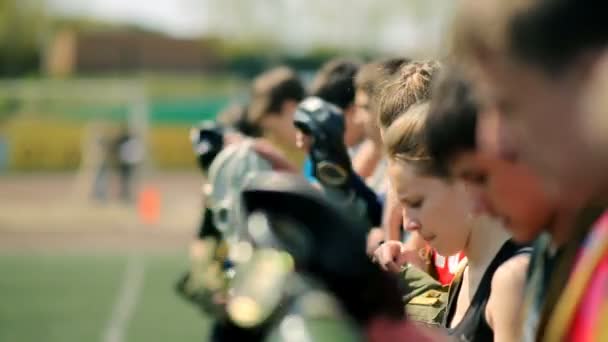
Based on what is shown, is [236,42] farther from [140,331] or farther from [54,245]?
[140,331]

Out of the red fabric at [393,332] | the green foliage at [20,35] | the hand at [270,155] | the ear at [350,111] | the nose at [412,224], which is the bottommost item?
the green foliage at [20,35]

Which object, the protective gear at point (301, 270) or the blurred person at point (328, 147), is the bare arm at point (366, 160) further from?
the protective gear at point (301, 270)

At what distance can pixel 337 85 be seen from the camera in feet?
15.4

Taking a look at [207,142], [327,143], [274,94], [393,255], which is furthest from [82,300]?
[393,255]

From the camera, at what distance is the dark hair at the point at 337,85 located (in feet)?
15.3

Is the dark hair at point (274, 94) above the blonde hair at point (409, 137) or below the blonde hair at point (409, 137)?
below

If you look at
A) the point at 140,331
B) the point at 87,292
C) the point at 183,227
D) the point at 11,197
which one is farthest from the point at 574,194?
the point at 11,197

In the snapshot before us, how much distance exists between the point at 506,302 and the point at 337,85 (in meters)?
2.77

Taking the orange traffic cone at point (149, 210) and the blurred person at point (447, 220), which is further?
the orange traffic cone at point (149, 210)

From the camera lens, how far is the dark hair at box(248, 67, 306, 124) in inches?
215

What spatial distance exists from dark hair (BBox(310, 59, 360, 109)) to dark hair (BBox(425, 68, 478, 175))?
10.0ft

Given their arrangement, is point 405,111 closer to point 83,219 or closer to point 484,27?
point 484,27

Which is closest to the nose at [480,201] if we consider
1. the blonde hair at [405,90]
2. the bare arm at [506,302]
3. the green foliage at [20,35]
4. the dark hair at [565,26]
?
the dark hair at [565,26]

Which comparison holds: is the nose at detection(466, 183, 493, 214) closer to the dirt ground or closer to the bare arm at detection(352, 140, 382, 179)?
the bare arm at detection(352, 140, 382, 179)
